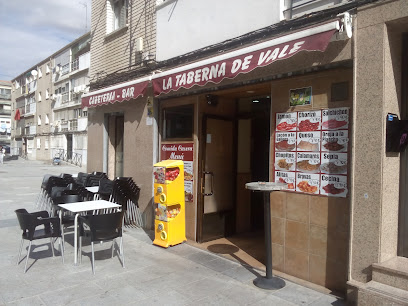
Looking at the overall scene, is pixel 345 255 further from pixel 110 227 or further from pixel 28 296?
pixel 28 296

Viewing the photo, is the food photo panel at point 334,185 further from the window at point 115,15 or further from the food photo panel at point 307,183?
the window at point 115,15

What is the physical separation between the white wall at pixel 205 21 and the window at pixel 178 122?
1.17 m

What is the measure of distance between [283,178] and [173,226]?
2.37 meters

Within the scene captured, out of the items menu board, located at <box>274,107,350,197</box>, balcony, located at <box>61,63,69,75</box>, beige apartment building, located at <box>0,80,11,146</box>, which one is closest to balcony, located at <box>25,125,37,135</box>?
balcony, located at <box>61,63,69,75</box>

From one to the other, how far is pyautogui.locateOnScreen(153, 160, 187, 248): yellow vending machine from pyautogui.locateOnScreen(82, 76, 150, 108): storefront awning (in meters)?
1.77

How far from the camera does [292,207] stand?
456 cm

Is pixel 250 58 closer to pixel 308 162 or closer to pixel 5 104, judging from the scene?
pixel 308 162

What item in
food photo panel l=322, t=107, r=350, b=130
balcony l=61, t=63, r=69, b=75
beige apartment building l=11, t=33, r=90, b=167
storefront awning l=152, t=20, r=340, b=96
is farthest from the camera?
balcony l=61, t=63, r=69, b=75

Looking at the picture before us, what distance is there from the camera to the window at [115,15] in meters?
9.21

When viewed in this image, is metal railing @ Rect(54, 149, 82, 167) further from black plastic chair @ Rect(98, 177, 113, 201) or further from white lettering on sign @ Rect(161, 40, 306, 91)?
white lettering on sign @ Rect(161, 40, 306, 91)

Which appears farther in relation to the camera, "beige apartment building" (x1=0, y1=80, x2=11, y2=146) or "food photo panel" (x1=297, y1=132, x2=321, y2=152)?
"beige apartment building" (x1=0, y1=80, x2=11, y2=146)

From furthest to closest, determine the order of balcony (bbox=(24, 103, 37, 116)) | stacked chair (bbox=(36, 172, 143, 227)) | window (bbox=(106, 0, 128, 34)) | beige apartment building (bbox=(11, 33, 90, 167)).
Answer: balcony (bbox=(24, 103, 37, 116)) < beige apartment building (bbox=(11, 33, 90, 167)) < window (bbox=(106, 0, 128, 34)) < stacked chair (bbox=(36, 172, 143, 227))

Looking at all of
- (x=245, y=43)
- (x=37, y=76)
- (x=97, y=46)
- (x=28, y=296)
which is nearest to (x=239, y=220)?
(x=245, y=43)

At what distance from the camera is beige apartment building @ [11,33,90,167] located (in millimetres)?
30750
